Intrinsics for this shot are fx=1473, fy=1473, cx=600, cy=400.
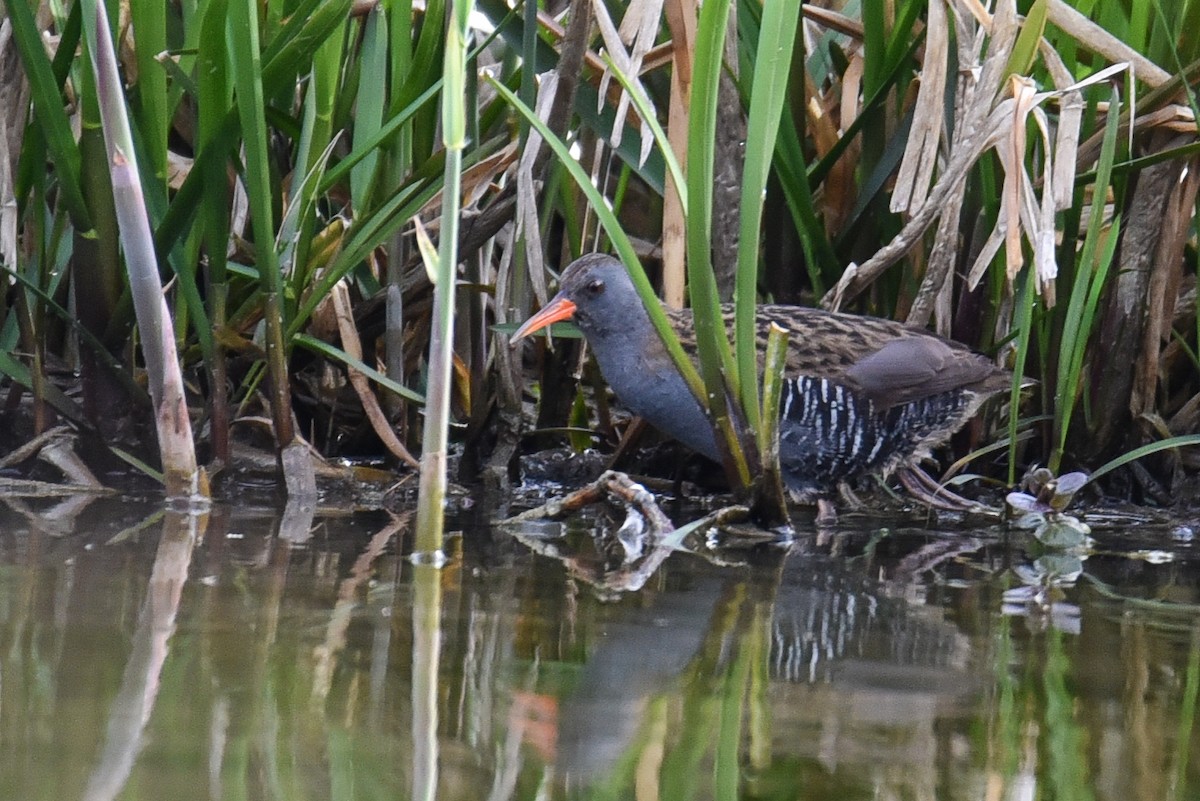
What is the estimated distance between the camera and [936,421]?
10.3ft

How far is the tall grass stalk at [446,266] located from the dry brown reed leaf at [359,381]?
2.81 ft

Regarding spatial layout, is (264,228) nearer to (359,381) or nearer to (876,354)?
(359,381)

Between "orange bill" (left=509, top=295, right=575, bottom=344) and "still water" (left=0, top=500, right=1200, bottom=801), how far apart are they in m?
0.67

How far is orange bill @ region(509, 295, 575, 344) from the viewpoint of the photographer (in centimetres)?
286

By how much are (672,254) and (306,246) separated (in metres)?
0.75

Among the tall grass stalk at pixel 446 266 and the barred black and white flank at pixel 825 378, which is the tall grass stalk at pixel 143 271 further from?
the barred black and white flank at pixel 825 378

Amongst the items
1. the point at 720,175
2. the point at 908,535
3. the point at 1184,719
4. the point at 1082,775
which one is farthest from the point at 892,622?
the point at 720,175

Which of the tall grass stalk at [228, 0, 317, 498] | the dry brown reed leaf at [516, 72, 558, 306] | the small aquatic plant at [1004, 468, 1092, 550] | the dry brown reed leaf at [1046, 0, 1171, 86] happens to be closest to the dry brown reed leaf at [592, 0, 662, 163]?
the dry brown reed leaf at [516, 72, 558, 306]

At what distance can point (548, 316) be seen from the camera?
2988 mm

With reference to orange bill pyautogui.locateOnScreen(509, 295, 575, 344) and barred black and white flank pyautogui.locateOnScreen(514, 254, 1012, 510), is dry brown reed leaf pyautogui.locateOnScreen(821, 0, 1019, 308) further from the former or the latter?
orange bill pyautogui.locateOnScreen(509, 295, 575, 344)

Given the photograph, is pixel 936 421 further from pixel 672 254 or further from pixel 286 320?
pixel 286 320

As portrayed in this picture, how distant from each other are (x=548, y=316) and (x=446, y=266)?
112 cm

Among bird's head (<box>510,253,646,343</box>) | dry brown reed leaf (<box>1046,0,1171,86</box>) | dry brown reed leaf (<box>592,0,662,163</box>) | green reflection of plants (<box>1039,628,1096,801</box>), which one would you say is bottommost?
green reflection of plants (<box>1039,628,1096,801</box>)

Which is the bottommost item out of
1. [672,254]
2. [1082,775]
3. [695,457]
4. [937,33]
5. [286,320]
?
[1082,775]
